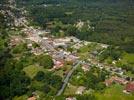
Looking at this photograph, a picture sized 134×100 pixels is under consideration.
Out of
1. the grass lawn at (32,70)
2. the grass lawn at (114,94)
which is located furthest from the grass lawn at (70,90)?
the grass lawn at (32,70)

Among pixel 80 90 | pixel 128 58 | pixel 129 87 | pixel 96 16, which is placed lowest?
pixel 96 16

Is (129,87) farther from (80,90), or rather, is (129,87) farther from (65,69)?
(65,69)

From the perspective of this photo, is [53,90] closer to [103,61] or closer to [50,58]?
[50,58]

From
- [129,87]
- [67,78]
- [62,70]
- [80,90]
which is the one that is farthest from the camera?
[62,70]

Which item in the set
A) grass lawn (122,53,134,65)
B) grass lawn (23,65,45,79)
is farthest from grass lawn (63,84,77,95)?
grass lawn (122,53,134,65)

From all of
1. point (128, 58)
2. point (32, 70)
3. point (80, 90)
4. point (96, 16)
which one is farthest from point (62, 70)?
point (96, 16)

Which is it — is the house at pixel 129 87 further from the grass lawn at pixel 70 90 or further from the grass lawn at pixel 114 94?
the grass lawn at pixel 70 90
